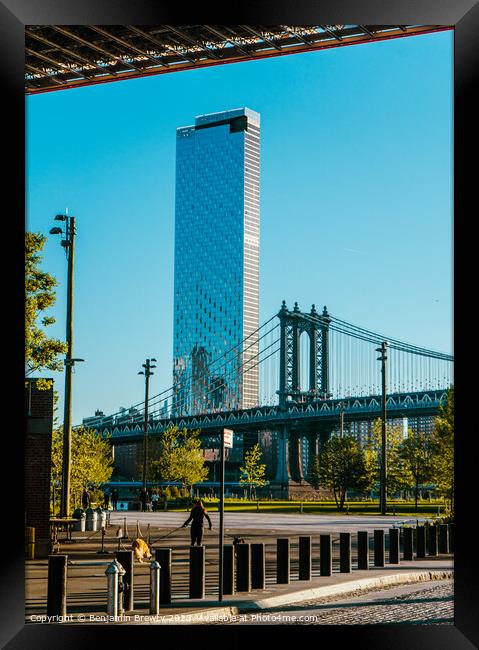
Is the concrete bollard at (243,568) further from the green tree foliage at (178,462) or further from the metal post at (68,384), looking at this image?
the green tree foliage at (178,462)

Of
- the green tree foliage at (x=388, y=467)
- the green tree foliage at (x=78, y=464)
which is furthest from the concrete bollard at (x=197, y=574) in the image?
the green tree foliage at (x=388, y=467)

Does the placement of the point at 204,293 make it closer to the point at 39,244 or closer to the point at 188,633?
the point at 39,244

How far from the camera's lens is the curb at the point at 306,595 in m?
12.1

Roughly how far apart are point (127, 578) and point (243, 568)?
248cm

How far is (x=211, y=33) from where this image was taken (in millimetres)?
15797

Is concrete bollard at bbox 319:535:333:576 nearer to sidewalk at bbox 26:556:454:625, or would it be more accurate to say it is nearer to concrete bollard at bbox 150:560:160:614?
sidewalk at bbox 26:556:454:625

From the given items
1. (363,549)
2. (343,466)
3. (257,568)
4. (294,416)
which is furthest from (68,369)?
(294,416)

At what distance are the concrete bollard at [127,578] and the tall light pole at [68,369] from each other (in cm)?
1421

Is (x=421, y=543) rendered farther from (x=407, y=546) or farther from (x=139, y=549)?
(x=139, y=549)

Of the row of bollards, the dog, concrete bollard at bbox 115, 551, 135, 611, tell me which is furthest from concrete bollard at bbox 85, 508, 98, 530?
concrete bollard at bbox 115, 551, 135, 611

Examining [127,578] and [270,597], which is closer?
[127,578]

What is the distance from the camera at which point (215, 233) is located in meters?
62.7

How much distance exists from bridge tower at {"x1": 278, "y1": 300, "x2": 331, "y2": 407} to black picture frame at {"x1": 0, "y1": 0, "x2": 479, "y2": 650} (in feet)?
249
